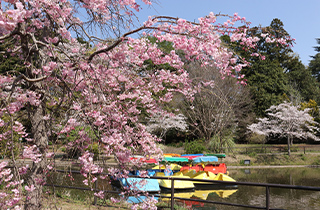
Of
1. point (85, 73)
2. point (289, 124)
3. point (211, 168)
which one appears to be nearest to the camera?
point (85, 73)

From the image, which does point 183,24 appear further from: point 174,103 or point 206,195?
point 174,103

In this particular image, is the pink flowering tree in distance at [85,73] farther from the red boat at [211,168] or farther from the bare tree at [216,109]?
the bare tree at [216,109]

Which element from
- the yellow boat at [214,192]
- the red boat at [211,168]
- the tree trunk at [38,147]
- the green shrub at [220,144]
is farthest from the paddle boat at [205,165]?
the tree trunk at [38,147]

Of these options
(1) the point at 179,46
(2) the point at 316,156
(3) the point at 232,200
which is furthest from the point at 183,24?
(2) the point at 316,156

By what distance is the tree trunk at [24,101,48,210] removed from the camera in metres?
3.78

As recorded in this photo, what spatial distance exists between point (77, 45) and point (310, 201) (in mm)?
9710

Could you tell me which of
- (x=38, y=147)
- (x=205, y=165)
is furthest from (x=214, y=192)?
(x=38, y=147)

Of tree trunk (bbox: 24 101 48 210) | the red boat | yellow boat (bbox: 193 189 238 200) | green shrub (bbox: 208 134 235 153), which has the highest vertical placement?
tree trunk (bbox: 24 101 48 210)

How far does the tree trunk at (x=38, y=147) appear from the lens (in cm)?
378

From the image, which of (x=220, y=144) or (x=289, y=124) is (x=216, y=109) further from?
(x=289, y=124)

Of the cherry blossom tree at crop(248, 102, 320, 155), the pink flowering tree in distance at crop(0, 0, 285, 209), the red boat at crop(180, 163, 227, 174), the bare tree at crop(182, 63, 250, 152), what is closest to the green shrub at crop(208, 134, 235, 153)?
the bare tree at crop(182, 63, 250, 152)

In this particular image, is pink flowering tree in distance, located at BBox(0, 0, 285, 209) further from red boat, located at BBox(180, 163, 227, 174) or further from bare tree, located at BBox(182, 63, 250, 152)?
bare tree, located at BBox(182, 63, 250, 152)

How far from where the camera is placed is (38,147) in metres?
3.89

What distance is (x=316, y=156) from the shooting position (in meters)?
22.3
